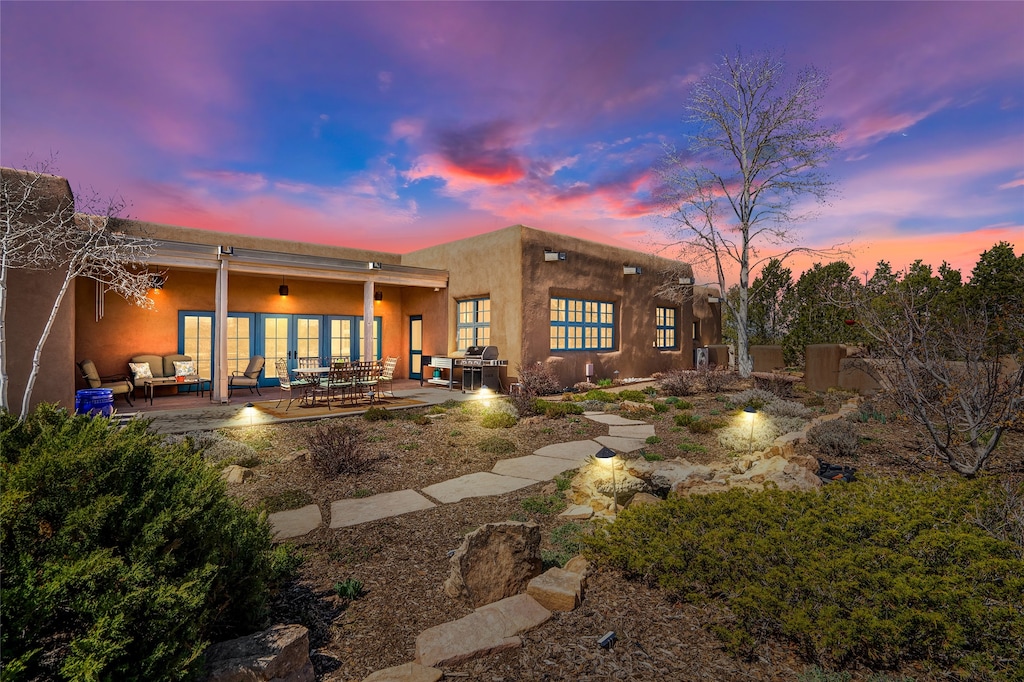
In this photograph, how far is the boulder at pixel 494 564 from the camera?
269cm

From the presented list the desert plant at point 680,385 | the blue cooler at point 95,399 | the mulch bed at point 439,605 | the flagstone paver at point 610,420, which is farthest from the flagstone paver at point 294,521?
the desert plant at point 680,385

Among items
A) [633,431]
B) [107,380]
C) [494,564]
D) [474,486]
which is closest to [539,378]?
[633,431]

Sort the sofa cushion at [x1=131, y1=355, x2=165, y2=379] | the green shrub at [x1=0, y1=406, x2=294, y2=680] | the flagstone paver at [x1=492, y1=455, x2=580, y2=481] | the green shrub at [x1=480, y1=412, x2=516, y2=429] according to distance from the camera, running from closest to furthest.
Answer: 1. the green shrub at [x1=0, y1=406, x2=294, y2=680]
2. the flagstone paver at [x1=492, y1=455, x2=580, y2=481]
3. the green shrub at [x1=480, y1=412, x2=516, y2=429]
4. the sofa cushion at [x1=131, y1=355, x2=165, y2=379]

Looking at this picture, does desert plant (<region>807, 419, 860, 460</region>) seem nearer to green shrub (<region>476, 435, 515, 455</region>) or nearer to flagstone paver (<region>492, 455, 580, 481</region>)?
flagstone paver (<region>492, 455, 580, 481</region>)

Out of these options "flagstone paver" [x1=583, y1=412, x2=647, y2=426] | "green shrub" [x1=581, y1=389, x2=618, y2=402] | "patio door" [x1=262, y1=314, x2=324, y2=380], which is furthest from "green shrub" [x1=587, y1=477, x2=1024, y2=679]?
"patio door" [x1=262, y1=314, x2=324, y2=380]

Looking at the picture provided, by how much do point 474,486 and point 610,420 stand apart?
13.5ft

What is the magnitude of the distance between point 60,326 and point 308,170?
612 cm

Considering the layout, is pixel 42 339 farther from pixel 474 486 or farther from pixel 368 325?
pixel 474 486

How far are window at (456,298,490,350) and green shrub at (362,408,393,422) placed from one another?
443 centimetres

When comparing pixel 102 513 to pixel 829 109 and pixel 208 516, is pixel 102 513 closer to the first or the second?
pixel 208 516

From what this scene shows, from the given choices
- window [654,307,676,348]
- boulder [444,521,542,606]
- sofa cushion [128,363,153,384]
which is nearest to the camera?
boulder [444,521,542,606]

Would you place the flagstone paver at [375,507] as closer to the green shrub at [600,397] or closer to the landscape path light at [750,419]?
the landscape path light at [750,419]

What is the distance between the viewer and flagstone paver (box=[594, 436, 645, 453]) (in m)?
6.29

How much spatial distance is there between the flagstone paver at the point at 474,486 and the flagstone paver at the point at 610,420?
3.38 metres
